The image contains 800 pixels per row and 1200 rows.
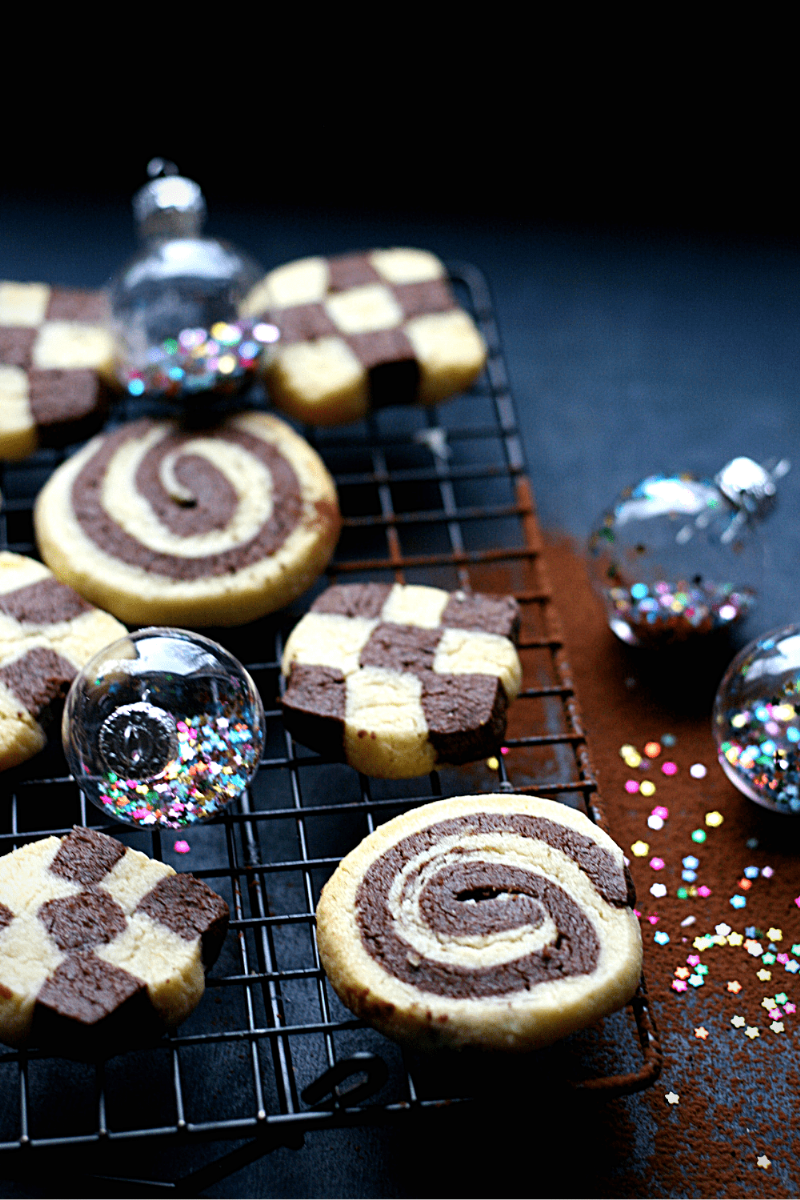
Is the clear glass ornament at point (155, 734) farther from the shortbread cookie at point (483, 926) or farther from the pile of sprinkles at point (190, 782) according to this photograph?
the shortbread cookie at point (483, 926)

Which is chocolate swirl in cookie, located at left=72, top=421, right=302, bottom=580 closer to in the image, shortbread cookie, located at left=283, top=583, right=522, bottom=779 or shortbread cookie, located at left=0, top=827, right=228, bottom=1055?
shortbread cookie, located at left=283, top=583, right=522, bottom=779

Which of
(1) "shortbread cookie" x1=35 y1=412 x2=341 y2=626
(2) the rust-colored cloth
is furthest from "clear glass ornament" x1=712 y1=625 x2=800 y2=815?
(1) "shortbread cookie" x1=35 y1=412 x2=341 y2=626

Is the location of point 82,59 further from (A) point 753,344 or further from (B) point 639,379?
(A) point 753,344

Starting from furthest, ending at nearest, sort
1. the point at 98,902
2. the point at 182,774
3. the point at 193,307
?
the point at 193,307 < the point at 182,774 < the point at 98,902

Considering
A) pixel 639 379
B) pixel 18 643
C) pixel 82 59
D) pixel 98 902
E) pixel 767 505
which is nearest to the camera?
pixel 98 902

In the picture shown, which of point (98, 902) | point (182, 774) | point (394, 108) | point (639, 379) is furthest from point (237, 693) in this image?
point (394, 108)

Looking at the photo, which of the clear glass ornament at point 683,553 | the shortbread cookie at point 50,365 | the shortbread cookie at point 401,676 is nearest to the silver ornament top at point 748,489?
the clear glass ornament at point 683,553
